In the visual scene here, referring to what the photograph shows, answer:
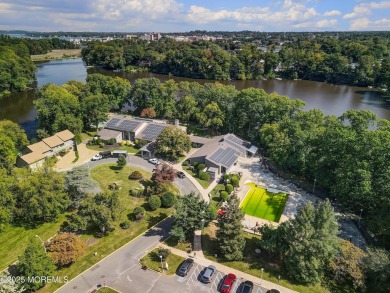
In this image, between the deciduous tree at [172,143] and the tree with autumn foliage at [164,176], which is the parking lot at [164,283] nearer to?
the tree with autumn foliage at [164,176]

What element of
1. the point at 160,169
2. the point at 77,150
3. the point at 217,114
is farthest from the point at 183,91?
the point at 160,169

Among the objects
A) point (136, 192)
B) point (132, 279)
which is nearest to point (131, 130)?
point (136, 192)

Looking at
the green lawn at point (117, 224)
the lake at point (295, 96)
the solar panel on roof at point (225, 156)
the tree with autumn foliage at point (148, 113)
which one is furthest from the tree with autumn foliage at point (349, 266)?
the lake at point (295, 96)

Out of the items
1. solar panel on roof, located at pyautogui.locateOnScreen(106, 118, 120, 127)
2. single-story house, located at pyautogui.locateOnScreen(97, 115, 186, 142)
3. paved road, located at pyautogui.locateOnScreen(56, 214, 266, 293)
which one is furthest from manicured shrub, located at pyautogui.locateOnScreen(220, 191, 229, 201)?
solar panel on roof, located at pyautogui.locateOnScreen(106, 118, 120, 127)

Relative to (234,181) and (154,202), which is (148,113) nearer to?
(234,181)

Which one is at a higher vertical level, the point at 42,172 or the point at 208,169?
the point at 42,172

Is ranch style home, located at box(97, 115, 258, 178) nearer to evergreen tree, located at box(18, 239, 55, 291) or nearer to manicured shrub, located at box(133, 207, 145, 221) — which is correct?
manicured shrub, located at box(133, 207, 145, 221)

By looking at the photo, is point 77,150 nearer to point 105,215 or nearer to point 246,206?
point 105,215
